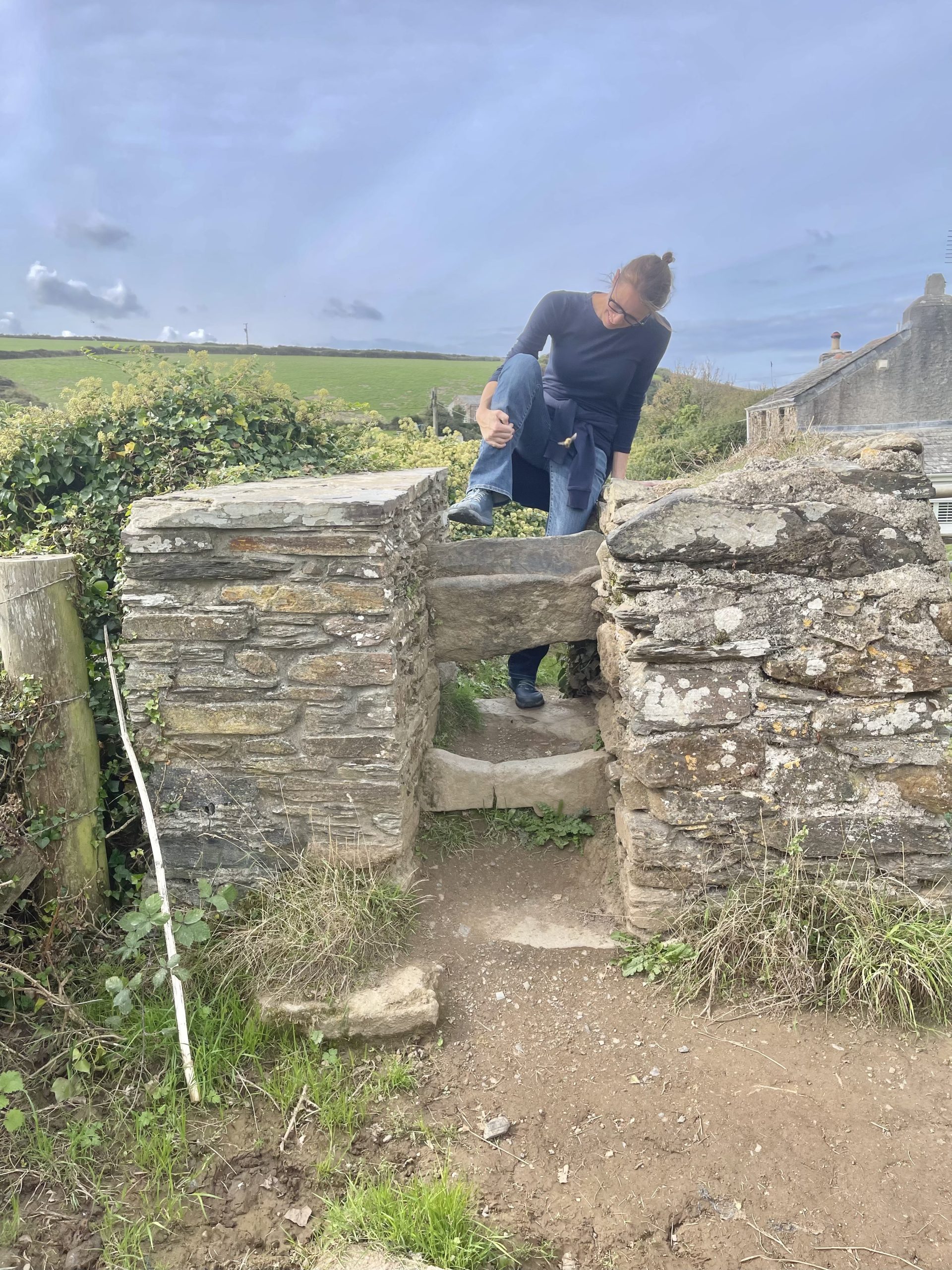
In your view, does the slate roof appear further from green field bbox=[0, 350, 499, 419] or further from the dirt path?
the dirt path

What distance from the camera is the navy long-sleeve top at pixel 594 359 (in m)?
4.59

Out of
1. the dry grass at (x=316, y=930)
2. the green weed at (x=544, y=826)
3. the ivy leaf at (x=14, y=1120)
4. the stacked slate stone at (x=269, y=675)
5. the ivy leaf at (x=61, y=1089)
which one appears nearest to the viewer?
the ivy leaf at (x=14, y=1120)

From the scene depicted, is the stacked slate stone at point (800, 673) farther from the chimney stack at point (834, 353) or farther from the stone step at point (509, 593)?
the chimney stack at point (834, 353)

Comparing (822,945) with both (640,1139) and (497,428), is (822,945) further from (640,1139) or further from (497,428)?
(497,428)

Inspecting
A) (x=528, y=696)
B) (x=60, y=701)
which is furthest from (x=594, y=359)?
(x=60, y=701)

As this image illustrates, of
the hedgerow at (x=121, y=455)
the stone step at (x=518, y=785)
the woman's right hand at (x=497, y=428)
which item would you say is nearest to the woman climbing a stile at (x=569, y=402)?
the woman's right hand at (x=497, y=428)

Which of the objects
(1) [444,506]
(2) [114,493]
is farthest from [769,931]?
(2) [114,493]

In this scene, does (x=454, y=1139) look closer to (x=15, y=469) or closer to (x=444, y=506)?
(x=444, y=506)

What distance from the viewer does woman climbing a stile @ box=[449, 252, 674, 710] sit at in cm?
446

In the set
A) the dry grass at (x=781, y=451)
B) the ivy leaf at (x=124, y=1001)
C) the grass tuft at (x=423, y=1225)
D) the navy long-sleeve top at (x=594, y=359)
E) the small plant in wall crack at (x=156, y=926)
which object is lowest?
the grass tuft at (x=423, y=1225)

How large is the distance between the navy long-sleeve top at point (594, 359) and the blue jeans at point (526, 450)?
15cm

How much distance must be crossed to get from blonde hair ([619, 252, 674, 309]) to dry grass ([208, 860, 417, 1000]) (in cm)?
340

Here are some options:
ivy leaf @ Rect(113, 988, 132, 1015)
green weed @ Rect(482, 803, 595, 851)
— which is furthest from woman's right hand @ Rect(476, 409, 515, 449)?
ivy leaf @ Rect(113, 988, 132, 1015)

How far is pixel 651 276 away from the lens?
4.30m
